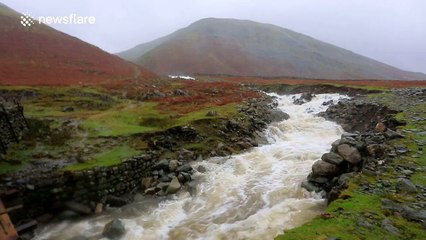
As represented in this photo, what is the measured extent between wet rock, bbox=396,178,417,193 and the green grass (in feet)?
41.2

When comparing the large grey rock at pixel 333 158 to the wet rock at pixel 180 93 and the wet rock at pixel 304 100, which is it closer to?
the wet rock at pixel 304 100

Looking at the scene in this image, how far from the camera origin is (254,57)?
136 m

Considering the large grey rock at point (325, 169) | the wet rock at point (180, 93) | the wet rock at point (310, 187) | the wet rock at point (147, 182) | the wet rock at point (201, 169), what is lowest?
the wet rock at point (147, 182)

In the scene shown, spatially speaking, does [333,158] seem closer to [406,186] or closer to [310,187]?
[310,187]

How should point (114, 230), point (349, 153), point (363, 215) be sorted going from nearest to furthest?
point (363, 215) < point (114, 230) < point (349, 153)

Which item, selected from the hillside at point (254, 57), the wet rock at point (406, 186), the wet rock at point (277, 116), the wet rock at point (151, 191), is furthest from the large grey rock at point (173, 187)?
the hillside at point (254, 57)

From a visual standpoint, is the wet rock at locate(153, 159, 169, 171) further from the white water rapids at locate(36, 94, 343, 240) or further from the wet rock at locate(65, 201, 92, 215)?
the wet rock at locate(65, 201, 92, 215)

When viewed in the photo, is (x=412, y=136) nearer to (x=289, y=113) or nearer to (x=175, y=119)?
(x=175, y=119)

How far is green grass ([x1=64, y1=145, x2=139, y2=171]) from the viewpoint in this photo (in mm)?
17312

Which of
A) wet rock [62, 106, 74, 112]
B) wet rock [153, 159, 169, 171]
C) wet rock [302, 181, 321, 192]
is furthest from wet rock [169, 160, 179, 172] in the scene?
wet rock [62, 106, 74, 112]

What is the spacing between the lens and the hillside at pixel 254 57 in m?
122

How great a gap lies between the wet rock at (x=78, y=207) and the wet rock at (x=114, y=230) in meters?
2.47

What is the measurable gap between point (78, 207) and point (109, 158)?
10.6ft

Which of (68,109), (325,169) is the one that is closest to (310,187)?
(325,169)
